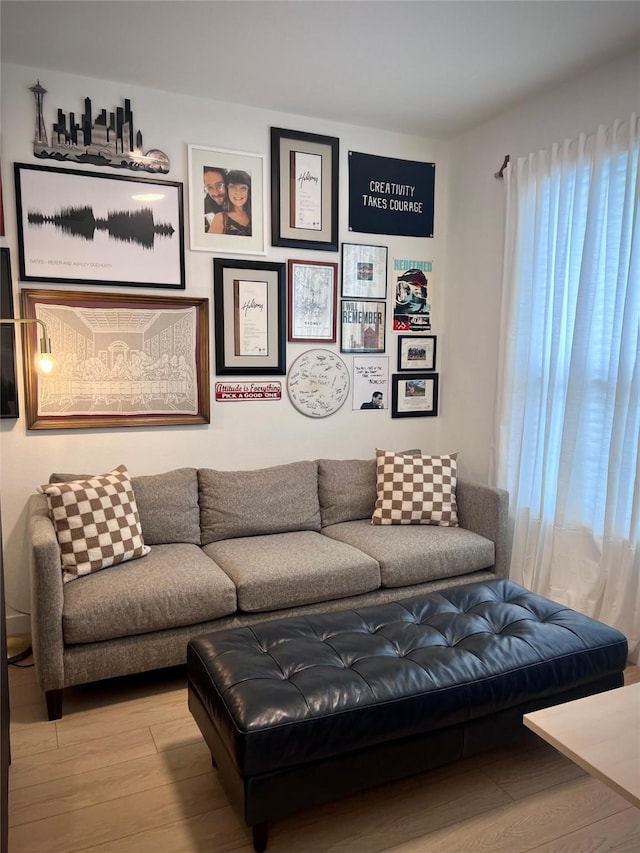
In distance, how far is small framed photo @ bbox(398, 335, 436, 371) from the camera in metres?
3.81

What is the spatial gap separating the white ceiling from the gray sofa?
6.24 ft

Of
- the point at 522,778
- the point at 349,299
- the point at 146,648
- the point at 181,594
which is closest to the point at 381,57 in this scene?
the point at 349,299

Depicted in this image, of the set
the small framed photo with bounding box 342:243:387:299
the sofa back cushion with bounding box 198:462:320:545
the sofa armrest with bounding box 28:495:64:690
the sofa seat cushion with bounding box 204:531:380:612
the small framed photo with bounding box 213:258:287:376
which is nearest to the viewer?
the sofa armrest with bounding box 28:495:64:690

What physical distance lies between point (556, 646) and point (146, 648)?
5.01 ft

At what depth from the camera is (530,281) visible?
3.20m

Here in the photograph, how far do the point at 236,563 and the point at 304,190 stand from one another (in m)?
2.08

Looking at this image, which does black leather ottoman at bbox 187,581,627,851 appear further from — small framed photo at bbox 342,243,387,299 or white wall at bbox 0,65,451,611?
small framed photo at bbox 342,243,387,299

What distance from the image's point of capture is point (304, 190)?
3420mm

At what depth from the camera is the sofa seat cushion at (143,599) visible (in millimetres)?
2283

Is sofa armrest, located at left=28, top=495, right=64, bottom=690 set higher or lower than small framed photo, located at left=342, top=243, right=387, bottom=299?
lower

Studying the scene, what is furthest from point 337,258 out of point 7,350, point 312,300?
point 7,350

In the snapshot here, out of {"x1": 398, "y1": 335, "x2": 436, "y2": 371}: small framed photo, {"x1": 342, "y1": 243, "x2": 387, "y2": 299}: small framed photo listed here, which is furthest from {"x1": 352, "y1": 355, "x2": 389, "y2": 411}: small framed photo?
{"x1": 342, "y1": 243, "x2": 387, "y2": 299}: small framed photo

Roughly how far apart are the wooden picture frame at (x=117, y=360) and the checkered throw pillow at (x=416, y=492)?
1.05m

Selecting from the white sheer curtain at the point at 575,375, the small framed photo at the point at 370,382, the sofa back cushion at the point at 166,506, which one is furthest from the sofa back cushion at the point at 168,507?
the white sheer curtain at the point at 575,375
